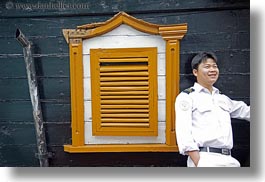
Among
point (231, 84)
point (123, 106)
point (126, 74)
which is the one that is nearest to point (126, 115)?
point (123, 106)

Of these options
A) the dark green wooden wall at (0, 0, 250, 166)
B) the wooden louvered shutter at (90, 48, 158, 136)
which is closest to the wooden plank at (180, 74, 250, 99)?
the dark green wooden wall at (0, 0, 250, 166)

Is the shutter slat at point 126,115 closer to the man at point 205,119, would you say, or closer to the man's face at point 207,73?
the man at point 205,119

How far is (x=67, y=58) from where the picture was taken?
47.5 inches

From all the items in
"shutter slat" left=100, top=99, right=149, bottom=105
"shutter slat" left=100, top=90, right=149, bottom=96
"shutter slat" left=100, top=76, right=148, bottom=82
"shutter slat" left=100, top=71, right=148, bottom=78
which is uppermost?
"shutter slat" left=100, top=71, right=148, bottom=78

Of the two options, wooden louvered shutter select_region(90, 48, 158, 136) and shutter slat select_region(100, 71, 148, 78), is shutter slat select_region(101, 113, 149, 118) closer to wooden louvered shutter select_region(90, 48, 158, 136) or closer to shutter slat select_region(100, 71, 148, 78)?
wooden louvered shutter select_region(90, 48, 158, 136)

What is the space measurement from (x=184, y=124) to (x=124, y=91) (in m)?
0.23

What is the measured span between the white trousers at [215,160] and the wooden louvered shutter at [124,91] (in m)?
0.17

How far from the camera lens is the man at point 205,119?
113 cm

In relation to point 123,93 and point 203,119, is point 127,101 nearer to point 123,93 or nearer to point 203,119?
point 123,93

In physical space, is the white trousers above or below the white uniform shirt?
below

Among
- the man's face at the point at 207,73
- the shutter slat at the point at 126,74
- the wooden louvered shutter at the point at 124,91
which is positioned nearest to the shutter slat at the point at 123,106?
the wooden louvered shutter at the point at 124,91

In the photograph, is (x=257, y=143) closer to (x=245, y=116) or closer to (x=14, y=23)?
(x=245, y=116)

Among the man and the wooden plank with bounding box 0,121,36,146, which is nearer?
the man

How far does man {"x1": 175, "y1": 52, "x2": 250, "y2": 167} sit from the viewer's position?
1133 mm
